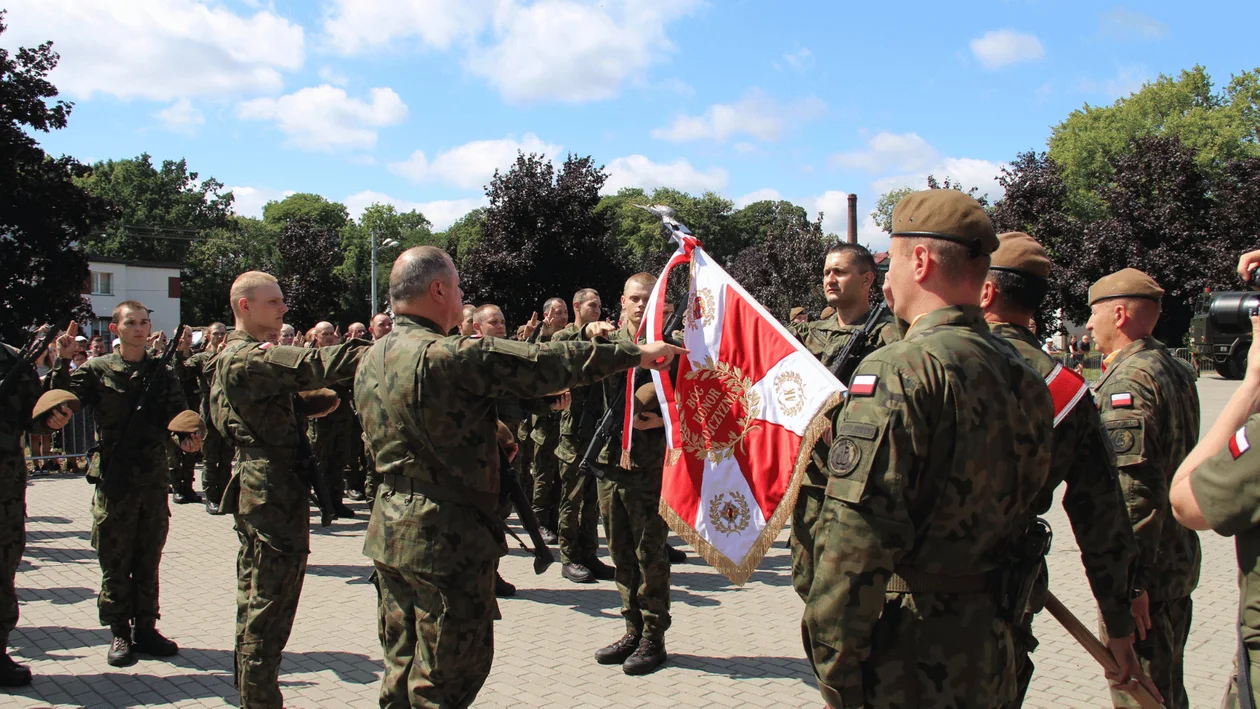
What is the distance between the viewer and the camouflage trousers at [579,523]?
799 centimetres

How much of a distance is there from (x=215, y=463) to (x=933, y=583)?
10.8 m

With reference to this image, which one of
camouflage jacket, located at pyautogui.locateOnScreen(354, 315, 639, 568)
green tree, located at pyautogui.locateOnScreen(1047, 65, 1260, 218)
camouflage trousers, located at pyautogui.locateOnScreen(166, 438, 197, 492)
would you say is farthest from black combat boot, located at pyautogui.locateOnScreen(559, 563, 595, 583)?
green tree, located at pyautogui.locateOnScreen(1047, 65, 1260, 218)

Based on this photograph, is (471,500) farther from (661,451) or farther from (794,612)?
(794,612)

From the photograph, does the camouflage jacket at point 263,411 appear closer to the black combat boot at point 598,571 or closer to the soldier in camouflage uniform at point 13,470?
the soldier in camouflage uniform at point 13,470

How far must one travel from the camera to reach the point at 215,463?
11.2 m

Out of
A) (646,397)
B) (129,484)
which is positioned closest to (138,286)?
(129,484)

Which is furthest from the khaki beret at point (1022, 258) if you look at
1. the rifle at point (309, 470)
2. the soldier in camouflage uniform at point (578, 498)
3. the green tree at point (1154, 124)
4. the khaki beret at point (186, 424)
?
the green tree at point (1154, 124)

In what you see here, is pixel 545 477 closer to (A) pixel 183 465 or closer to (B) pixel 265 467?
(B) pixel 265 467

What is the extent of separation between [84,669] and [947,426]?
5675 mm

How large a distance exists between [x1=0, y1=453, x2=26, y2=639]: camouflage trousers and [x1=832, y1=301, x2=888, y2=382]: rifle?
5078 mm

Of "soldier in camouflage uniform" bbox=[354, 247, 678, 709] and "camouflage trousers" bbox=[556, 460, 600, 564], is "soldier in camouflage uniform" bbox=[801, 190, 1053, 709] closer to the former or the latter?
"soldier in camouflage uniform" bbox=[354, 247, 678, 709]

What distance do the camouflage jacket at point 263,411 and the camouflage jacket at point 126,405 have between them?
1147 mm

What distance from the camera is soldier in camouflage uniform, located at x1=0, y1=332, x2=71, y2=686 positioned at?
5344 millimetres

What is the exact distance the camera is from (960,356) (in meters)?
2.38
